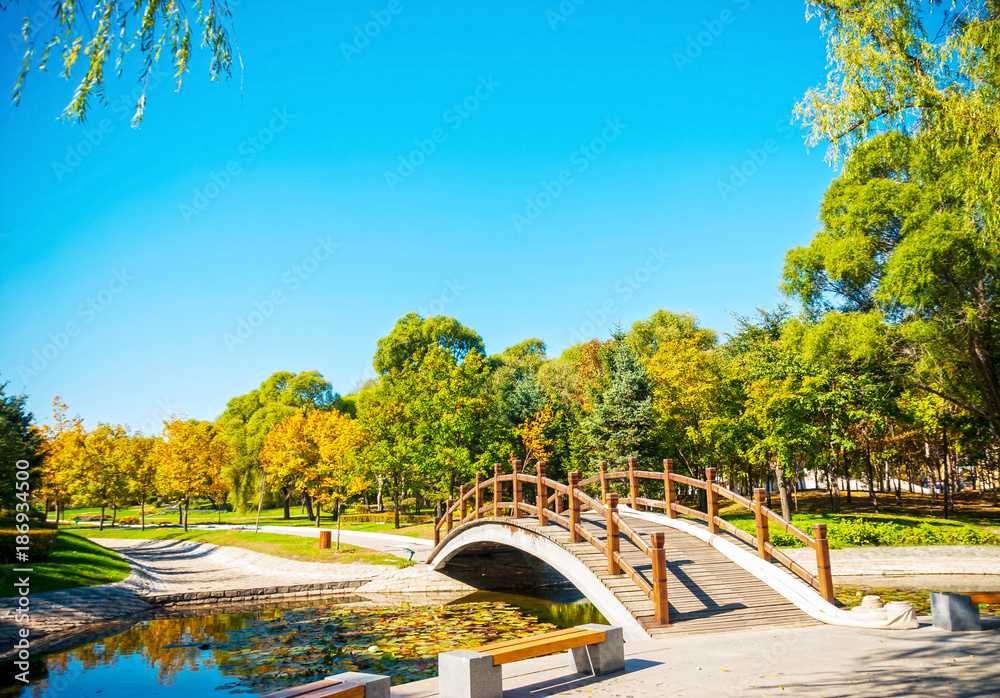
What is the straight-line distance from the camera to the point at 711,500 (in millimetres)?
12445

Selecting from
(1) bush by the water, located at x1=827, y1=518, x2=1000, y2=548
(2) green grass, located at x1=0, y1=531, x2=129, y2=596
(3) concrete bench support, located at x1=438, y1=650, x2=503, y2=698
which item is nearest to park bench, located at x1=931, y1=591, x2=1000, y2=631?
(3) concrete bench support, located at x1=438, y1=650, x2=503, y2=698

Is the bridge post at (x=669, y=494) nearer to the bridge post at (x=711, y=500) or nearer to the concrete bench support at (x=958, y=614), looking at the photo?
the bridge post at (x=711, y=500)

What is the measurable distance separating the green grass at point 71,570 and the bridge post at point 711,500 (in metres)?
15.7

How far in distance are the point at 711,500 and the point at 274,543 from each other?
19317 mm

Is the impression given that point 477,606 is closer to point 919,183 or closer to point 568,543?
point 568,543

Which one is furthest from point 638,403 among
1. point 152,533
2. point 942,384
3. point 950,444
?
point 152,533

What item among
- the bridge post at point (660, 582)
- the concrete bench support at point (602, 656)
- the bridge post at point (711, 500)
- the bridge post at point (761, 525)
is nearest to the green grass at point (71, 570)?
the concrete bench support at point (602, 656)

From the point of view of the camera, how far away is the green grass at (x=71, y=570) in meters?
14.5

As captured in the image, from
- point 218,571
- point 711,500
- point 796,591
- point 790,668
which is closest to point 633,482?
point 711,500

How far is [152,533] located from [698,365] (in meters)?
31.0

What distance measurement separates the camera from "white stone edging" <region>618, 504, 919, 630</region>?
8577 mm

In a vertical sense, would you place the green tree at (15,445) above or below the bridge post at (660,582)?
above

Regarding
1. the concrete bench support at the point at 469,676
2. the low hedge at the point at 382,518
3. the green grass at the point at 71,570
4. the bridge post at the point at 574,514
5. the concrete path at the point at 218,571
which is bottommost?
the low hedge at the point at 382,518

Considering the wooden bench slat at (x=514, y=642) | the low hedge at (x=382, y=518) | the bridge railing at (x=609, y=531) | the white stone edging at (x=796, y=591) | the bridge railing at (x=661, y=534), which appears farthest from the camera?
the low hedge at (x=382, y=518)
